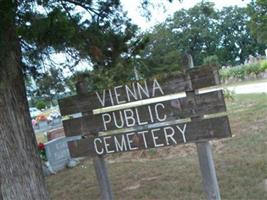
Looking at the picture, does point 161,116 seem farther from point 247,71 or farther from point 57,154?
point 247,71

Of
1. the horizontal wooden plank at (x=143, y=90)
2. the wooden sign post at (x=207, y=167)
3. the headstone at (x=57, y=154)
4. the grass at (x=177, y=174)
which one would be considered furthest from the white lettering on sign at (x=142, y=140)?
the headstone at (x=57, y=154)

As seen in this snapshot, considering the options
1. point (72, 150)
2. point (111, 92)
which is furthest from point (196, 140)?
point (72, 150)

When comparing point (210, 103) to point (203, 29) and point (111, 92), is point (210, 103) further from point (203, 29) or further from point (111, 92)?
point (203, 29)

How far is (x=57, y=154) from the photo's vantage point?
10664mm

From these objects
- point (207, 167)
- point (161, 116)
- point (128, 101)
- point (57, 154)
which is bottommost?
point (57, 154)

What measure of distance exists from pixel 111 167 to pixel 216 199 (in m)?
5.09

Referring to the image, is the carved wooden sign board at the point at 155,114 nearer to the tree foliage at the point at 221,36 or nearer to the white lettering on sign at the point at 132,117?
the white lettering on sign at the point at 132,117

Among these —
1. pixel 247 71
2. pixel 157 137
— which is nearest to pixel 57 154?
pixel 157 137

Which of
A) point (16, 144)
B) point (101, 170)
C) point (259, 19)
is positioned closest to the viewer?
point (16, 144)

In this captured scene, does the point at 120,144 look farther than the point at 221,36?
No

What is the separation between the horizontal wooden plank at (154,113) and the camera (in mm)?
4547

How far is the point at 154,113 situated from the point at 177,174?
324 centimetres

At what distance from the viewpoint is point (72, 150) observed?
5496mm

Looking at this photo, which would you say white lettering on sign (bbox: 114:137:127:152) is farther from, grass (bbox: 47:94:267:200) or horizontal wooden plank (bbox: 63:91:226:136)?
grass (bbox: 47:94:267:200)
